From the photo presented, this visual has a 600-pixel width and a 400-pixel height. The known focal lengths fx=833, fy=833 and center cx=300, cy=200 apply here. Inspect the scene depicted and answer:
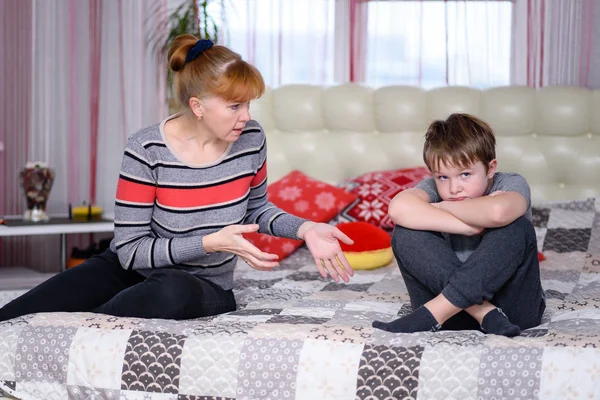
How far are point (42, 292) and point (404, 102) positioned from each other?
6.87 feet

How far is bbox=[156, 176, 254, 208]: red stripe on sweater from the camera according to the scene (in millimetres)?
2176

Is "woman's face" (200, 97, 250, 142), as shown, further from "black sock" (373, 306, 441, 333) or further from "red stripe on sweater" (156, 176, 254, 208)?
"black sock" (373, 306, 441, 333)

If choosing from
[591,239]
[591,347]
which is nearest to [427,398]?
[591,347]

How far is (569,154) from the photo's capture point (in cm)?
364

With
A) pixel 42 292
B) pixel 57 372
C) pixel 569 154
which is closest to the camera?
pixel 57 372

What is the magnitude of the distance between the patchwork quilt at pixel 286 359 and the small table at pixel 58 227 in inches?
55.1

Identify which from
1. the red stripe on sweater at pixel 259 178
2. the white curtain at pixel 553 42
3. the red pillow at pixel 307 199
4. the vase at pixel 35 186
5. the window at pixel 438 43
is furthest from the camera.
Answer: the window at pixel 438 43

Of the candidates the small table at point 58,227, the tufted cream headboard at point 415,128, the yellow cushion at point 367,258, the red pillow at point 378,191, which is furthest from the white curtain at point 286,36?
the yellow cushion at point 367,258

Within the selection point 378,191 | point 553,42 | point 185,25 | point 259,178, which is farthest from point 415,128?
point 259,178

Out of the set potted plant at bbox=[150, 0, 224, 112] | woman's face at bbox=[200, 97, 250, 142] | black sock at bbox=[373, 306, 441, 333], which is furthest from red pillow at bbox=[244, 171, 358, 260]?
black sock at bbox=[373, 306, 441, 333]

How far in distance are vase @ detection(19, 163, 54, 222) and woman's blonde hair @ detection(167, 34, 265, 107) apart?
5.38 ft

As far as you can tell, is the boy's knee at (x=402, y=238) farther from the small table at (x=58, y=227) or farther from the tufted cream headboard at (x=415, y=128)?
the tufted cream headboard at (x=415, y=128)

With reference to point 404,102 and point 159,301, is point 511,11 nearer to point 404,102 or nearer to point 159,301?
point 404,102

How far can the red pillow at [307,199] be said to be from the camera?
332 cm
